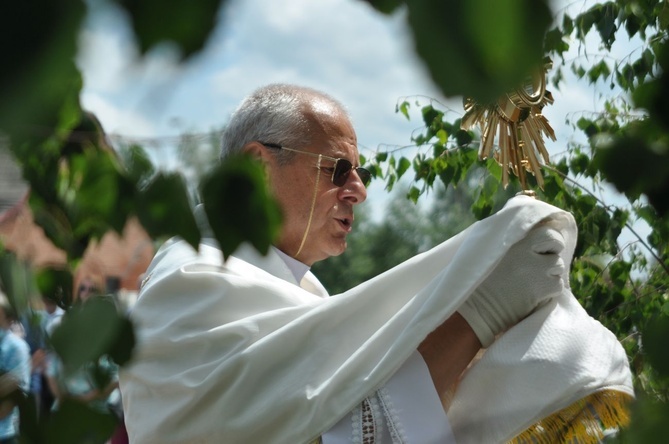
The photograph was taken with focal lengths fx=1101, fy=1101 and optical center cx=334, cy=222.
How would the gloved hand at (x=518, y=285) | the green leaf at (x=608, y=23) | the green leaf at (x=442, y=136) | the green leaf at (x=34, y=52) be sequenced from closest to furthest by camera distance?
the green leaf at (x=34, y=52)
the gloved hand at (x=518, y=285)
the green leaf at (x=608, y=23)
the green leaf at (x=442, y=136)

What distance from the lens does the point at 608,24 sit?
3844 millimetres

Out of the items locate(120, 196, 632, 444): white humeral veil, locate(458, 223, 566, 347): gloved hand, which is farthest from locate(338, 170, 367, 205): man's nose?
locate(458, 223, 566, 347): gloved hand

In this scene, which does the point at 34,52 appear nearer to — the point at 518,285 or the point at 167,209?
the point at 167,209

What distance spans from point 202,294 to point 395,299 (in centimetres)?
47

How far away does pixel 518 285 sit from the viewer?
2154 mm

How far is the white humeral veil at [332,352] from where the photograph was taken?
214cm

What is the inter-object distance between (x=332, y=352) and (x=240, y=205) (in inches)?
60.4

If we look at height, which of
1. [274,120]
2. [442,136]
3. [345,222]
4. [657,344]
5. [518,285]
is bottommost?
[442,136]

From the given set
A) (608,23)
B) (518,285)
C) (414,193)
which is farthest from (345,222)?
(414,193)

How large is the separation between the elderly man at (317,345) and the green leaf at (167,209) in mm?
1189

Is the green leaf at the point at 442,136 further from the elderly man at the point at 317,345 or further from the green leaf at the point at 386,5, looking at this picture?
the green leaf at the point at 386,5

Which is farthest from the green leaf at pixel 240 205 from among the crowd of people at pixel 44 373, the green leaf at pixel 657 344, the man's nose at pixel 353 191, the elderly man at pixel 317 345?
the man's nose at pixel 353 191

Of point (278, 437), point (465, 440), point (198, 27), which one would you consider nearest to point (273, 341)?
point (278, 437)

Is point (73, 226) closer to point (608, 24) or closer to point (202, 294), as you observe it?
point (202, 294)
